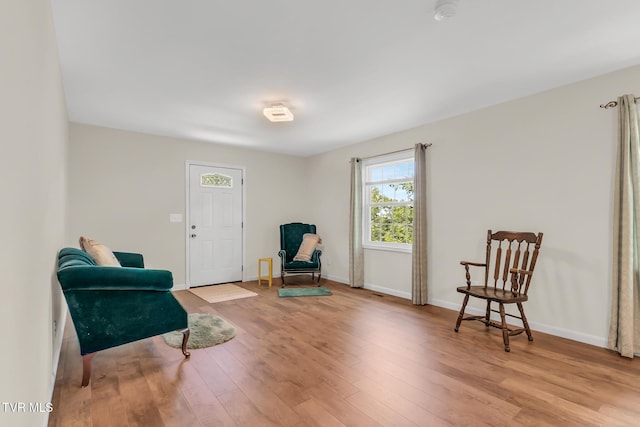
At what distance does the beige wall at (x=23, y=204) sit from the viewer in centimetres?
91

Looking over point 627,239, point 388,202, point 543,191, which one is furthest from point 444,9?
point 388,202

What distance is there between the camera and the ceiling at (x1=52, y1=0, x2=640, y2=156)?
6.47 ft

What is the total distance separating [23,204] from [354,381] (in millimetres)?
2164

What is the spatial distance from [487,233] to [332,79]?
8.05ft

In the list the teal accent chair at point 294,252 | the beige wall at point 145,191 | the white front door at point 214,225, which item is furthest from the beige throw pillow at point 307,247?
the white front door at point 214,225

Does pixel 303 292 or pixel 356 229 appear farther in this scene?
pixel 356 229

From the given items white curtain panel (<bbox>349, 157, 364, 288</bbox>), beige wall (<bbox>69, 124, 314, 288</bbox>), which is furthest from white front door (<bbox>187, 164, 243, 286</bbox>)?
white curtain panel (<bbox>349, 157, 364, 288</bbox>)

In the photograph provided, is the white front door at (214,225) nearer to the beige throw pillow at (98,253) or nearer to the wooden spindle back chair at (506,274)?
the beige throw pillow at (98,253)

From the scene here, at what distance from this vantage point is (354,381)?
2.24 m

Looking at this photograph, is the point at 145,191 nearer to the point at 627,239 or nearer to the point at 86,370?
the point at 86,370

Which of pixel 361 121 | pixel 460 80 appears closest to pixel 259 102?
pixel 361 121

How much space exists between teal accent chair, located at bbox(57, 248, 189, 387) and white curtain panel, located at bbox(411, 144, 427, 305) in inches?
117

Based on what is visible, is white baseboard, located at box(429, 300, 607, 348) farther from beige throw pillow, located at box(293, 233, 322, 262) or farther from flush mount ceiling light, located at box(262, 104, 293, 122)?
flush mount ceiling light, located at box(262, 104, 293, 122)

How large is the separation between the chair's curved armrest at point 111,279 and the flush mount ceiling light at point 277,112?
201 cm
